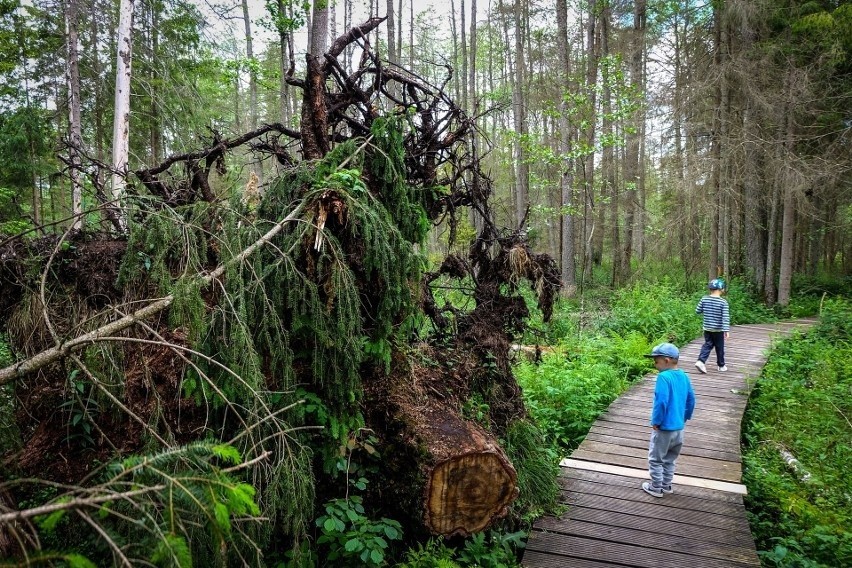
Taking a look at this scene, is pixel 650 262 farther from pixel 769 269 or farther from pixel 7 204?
pixel 7 204

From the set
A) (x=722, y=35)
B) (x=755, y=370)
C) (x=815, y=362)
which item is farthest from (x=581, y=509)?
(x=722, y=35)

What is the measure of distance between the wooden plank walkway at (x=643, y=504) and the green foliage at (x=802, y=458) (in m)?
0.32

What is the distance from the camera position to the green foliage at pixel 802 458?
4438 mm

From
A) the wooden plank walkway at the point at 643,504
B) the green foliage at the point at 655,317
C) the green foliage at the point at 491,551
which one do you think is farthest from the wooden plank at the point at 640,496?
the green foliage at the point at 655,317

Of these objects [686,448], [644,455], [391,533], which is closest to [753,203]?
[686,448]

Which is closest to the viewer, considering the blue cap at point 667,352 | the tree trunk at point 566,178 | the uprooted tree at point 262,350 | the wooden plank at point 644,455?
the uprooted tree at point 262,350

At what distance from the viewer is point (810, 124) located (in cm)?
1409

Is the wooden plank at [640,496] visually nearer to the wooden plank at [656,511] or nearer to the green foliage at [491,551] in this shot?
the wooden plank at [656,511]

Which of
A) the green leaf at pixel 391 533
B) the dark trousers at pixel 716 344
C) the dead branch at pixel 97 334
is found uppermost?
the dead branch at pixel 97 334

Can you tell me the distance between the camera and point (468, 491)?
378 centimetres

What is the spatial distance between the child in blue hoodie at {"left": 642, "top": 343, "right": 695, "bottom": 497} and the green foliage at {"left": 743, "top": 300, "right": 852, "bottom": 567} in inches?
40.4

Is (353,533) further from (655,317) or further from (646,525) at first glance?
(655,317)

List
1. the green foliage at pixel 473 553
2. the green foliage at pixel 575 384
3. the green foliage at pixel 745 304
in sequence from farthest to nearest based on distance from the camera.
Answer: the green foliage at pixel 745 304
the green foliage at pixel 575 384
the green foliage at pixel 473 553

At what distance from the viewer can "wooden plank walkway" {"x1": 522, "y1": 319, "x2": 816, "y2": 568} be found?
13.7 feet
